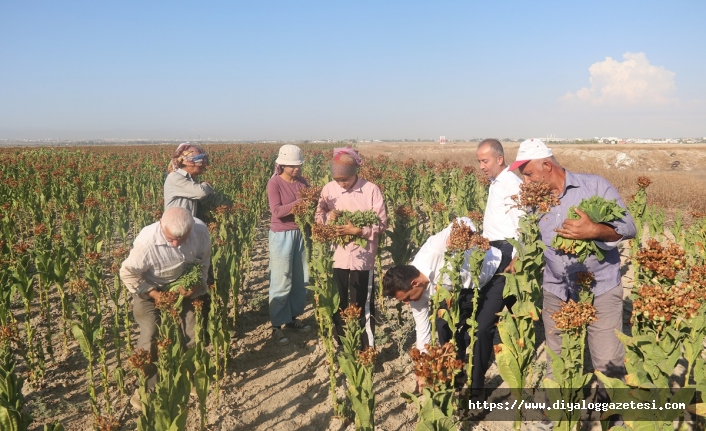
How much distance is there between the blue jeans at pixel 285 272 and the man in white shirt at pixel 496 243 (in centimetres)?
236

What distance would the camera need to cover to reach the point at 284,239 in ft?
17.2

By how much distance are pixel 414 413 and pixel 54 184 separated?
12.6 m

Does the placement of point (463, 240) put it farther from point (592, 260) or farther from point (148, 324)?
point (148, 324)

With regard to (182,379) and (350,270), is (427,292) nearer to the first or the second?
(350,270)

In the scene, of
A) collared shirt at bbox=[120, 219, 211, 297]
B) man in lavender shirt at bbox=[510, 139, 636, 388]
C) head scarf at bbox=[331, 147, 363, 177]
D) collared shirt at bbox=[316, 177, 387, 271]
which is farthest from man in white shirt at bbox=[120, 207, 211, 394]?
man in lavender shirt at bbox=[510, 139, 636, 388]

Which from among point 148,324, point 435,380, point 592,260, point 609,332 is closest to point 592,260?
point 592,260

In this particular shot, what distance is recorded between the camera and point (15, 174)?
13.8 metres

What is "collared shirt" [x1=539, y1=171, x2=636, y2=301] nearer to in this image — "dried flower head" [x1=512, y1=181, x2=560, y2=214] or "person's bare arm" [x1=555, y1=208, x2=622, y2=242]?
"person's bare arm" [x1=555, y1=208, x2=622, y2=242]

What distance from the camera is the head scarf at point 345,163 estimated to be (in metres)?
4.34

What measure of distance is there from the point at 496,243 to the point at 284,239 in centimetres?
252

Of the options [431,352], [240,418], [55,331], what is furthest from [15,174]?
[431,352]

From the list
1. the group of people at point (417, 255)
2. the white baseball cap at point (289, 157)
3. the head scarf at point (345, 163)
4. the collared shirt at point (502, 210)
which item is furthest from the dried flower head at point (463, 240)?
the white baseball cap at point (289, 157)

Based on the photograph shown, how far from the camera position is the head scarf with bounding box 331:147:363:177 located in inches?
171

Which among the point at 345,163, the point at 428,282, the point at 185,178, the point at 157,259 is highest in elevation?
the point at 345,163
